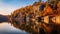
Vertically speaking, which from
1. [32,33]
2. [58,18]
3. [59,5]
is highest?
[59,5]

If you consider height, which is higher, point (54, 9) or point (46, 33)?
point (54, 9)

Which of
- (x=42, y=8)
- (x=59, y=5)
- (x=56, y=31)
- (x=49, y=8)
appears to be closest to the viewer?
(x=56, y=31)

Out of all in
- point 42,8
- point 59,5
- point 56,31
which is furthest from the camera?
point 42,8

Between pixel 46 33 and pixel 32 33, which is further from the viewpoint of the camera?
pixel 32 33

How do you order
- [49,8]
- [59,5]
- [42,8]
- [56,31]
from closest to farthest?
1. [56,31]
2. [59,5]
3. [49,8]
4. [42,8]

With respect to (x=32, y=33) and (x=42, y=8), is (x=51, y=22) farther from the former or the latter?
(x=42, y=8)

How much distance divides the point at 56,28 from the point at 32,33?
4.25 metres

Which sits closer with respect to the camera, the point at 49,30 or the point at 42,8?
the point at 49,30

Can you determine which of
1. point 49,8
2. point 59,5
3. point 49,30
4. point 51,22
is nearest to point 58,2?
point 59,5

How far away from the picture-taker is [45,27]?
28.1m

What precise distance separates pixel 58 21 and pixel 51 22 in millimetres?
1848

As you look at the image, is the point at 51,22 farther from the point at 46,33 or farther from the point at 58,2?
the point at 58,2

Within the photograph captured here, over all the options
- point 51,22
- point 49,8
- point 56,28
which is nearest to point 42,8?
point 49,8

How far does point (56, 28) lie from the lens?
26391 mm
